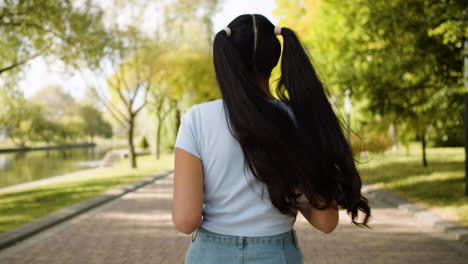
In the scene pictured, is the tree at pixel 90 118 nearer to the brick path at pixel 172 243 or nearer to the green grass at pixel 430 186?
the green grass at pixel 430 186

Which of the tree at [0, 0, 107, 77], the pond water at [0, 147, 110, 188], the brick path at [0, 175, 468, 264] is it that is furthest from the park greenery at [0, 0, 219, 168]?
the brick path at [0, 175, 468, 264]

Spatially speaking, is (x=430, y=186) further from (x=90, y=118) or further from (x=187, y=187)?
(x=90, y=118)

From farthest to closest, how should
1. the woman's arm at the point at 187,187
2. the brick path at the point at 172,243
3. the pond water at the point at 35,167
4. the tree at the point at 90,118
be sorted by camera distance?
the tree at the point at 90,118
the pond water at the point at 35,167
the brick path at the point at 172,243
the woman's arm at the point at 187,187

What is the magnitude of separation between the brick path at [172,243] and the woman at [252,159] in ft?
12.9

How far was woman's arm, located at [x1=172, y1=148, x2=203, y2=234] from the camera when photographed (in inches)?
58.1

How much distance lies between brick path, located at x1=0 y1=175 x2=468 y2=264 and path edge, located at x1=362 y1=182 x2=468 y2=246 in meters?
0.15

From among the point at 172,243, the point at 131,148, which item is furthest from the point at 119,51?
the point at 172,243

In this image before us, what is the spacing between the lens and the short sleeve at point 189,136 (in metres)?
1.49

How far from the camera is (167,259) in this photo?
5445 millimetres

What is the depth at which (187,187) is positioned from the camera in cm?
148

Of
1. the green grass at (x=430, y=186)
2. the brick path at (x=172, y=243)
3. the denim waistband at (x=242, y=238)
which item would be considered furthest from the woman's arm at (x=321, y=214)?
the green grass at (x=430, y=186)

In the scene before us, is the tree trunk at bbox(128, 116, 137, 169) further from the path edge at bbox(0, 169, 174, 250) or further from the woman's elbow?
the woman's elbow

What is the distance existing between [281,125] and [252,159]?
0.49 ft

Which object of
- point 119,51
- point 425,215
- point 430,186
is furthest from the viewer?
point 119,51
